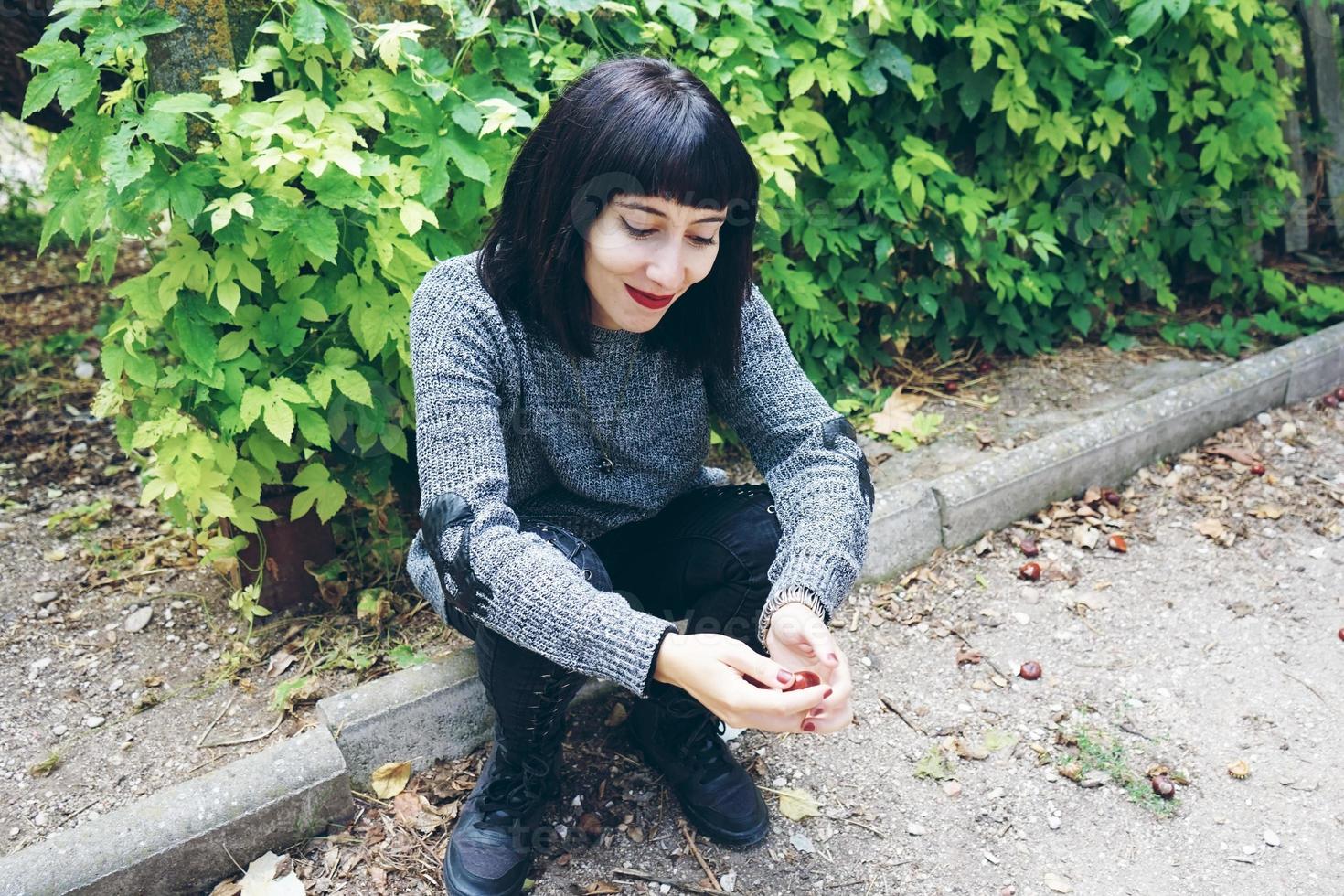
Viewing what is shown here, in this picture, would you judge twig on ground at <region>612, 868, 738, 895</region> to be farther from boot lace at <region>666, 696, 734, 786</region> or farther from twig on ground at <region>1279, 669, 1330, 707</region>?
twig on ground at <region>1279, 669, 1330, 707</region>

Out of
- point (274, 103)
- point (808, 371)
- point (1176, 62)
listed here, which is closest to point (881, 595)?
point (808, 371)

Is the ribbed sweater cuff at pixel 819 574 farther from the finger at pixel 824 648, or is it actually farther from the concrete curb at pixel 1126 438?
the concrete curb at pixel 1126 438

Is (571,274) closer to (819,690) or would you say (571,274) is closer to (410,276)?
(410,276)

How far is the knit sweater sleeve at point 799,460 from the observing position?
1.72 m

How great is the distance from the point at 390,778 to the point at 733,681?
974mm

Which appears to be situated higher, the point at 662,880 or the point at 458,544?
the point at 458,544

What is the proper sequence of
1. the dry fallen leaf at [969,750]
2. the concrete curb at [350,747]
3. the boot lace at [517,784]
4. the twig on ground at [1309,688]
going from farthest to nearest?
the twig on ground at [1309,688], the dry fallen leaf at [969,750], the boot lace at [517,784], the concrete curb at [350,747]

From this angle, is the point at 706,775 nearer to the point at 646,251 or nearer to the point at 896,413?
the point at 646,251

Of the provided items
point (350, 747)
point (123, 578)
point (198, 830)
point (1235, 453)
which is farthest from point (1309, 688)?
point (123, 578)

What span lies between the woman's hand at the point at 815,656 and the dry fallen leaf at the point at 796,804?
0.53m

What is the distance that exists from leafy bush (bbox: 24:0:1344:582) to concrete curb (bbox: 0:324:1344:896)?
512 millimetres

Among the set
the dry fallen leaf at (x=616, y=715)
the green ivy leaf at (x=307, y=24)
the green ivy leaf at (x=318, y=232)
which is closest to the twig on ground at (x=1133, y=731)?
the dry fallen leaf at (x=616, y=715)

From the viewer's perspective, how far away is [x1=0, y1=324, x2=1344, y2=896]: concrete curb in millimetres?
1782

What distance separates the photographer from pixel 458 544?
156 cm
